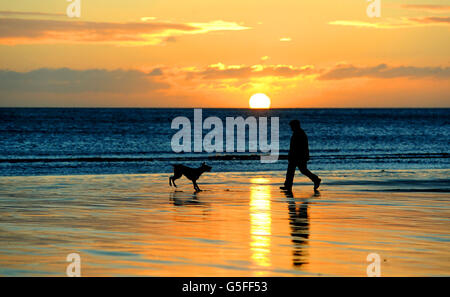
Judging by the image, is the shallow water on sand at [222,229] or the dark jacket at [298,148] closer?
the shallow water on sand at [222,229]

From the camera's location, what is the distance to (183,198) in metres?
16.1

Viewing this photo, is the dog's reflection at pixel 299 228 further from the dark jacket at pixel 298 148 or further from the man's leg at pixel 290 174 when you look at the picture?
the dark jacket at pixel 298 148

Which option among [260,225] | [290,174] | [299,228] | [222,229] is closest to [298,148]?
[290,174]

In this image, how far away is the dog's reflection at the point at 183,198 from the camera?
15.1 meters

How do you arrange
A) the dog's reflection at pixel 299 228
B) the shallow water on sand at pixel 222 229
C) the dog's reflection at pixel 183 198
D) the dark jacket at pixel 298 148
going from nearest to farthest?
1. the shallow water on sand at pixel 222 229
2. the dog's reflection at pixel 299 228
3. the dog's reflection at pixel 183 198
4. the dark jacket at pixel 298 148

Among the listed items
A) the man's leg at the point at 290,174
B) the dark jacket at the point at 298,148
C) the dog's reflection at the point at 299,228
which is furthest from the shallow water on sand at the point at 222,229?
the dark jacket at the point at 298,148

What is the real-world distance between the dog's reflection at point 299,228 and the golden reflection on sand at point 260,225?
378 mm

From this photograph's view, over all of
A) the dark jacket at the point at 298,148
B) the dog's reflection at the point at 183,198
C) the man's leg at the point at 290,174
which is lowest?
the dog's reflection at the point at 183,198

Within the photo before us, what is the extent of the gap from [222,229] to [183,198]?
498 cm

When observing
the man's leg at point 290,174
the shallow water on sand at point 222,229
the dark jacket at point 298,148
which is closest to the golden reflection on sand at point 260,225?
the shallow water on sand at point 222,229

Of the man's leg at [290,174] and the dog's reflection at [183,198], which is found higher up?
the man's leg at [290,174]

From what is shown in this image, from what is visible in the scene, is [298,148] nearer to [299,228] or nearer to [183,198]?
[183,198]

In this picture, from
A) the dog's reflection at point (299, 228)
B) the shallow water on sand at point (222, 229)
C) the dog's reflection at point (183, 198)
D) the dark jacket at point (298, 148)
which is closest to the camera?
the shallow water on sand at point (222, 229)

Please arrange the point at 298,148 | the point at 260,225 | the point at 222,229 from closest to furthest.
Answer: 1. the point at 222,229
2. the point at 260,225
3. the point at 298,148
